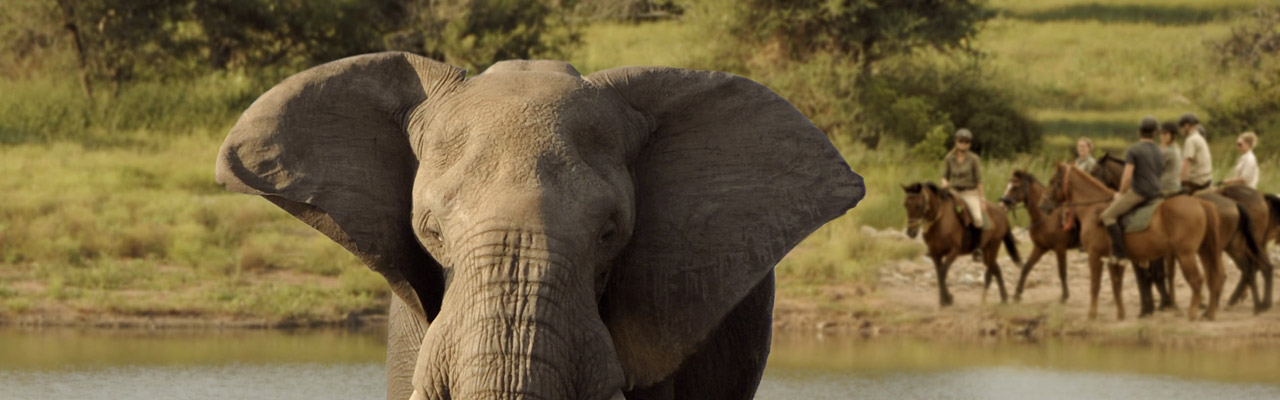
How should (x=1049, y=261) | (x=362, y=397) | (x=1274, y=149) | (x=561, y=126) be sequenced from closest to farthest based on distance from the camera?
(x=561, y=126), (x=362, y=397), (x=1049, y=261), (x=1274, y=149)

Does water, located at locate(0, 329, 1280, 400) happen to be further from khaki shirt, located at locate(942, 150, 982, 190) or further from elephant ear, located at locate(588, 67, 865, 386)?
elephant ear, located at locate(588, 67, 865, 386)

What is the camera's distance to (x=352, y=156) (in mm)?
4184

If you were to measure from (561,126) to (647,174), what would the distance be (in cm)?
49

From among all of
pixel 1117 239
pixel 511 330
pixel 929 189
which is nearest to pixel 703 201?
pixel 511 330

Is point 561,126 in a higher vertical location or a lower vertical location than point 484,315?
higher

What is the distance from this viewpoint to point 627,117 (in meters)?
4.23

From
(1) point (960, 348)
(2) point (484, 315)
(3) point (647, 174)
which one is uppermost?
(3) point (647, 174)

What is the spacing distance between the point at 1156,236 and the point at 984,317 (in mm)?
1327

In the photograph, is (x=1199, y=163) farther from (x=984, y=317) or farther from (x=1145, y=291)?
(x=984, y=317)

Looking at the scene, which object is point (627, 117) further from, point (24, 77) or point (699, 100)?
point (24, 77)

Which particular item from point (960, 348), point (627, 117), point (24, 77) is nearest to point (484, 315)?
point (627, 117)

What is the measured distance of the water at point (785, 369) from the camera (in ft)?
29.0

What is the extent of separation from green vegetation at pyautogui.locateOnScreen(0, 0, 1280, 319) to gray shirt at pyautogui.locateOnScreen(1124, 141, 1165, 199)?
1.94 m

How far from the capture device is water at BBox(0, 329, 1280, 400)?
A: 8852 millimetres
